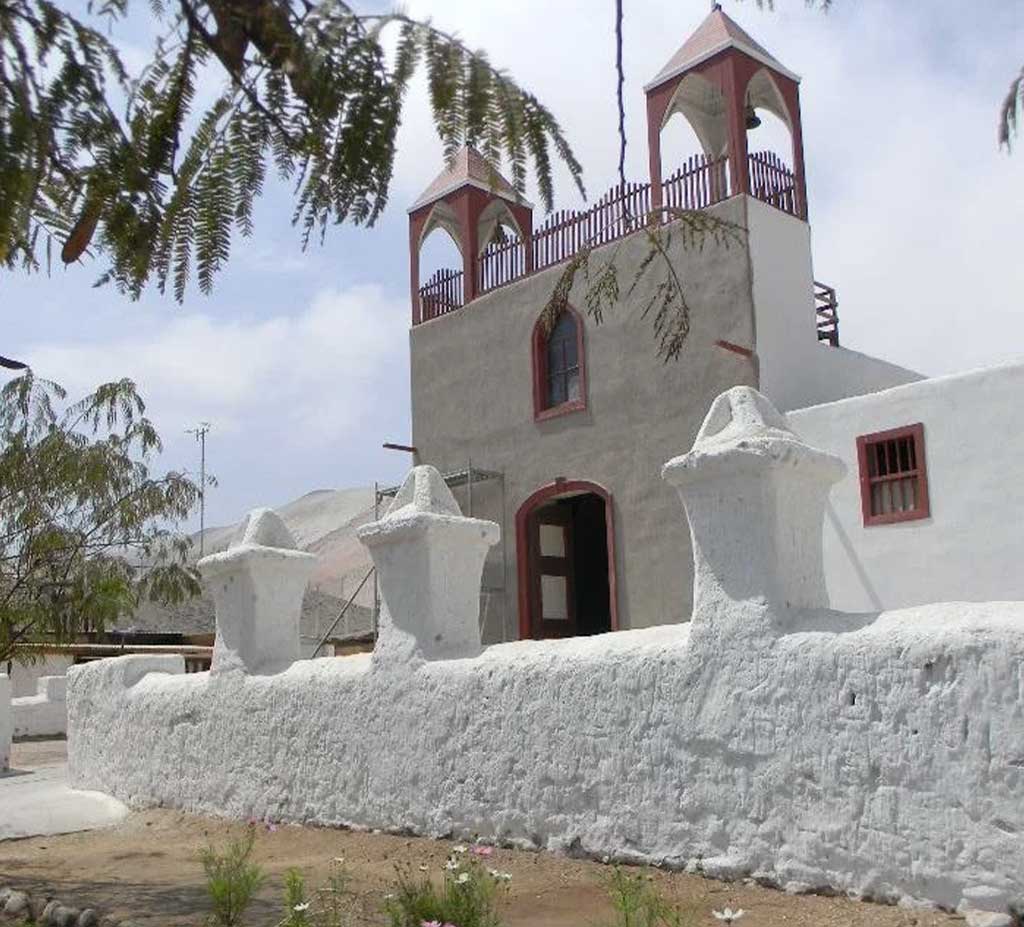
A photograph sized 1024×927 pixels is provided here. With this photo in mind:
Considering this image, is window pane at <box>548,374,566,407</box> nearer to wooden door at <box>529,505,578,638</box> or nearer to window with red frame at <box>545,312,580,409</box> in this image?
window with red frame at <box>545,312,580,409</box>

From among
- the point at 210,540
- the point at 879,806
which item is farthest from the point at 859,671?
the point at 210,540

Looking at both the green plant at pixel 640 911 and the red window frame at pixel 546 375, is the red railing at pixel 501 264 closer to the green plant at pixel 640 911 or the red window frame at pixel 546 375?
the red window frame at pixel 546 375

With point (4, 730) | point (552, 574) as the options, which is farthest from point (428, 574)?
point (4, 730)

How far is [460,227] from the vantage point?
57.4 ft

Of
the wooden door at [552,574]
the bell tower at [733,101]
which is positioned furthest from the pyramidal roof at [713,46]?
the wooden door at [552,574]

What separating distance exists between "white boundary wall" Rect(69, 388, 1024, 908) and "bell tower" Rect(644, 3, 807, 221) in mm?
6852

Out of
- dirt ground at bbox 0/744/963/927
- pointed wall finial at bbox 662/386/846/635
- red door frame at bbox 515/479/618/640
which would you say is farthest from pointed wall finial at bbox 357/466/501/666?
red door frame at bbox 515/479/618/640

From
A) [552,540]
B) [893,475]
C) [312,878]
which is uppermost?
[893,475]

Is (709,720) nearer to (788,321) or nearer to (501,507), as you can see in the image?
(788,321)

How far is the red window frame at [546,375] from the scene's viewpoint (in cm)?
1538

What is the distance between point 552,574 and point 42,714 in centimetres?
1028

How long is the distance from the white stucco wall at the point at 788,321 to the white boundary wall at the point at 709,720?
5793 millimetres

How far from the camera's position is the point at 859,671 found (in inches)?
242

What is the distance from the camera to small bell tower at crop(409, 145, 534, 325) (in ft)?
55.9
